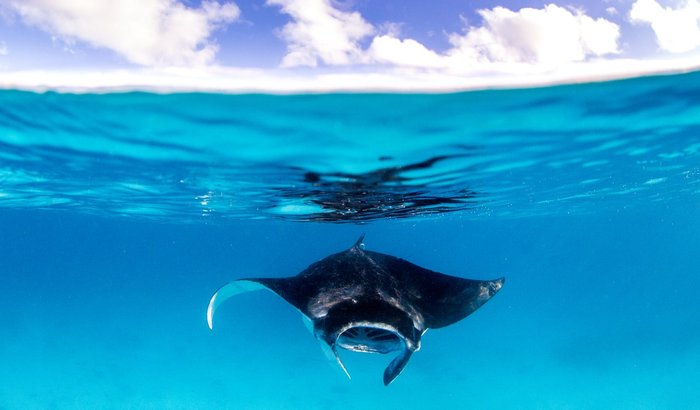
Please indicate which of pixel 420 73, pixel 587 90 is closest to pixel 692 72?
pixel 587 90

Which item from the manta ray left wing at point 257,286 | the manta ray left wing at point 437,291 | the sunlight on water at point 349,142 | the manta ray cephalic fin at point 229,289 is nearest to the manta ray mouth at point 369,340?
the manta ray left wing at point 437,291

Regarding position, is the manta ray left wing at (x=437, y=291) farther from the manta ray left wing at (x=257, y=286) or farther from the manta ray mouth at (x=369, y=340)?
the manta ray left wing at (x=257, y=286)

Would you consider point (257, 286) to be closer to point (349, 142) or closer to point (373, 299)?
point (373, 299)

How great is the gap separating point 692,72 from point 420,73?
13.6 feet

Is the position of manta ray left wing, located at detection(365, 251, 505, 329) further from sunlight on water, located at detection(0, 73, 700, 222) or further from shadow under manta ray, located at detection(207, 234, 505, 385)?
sunlight on water, located at detection(0, 73, 700, 222)

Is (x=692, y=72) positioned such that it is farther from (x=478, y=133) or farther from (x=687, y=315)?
(x=687, y=315)

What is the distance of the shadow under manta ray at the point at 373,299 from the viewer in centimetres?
606

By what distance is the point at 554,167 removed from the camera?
43.2ft

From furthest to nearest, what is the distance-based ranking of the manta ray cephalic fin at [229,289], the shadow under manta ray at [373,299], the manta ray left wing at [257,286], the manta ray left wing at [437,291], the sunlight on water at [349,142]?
1. the manta ray cephalic fin at [229,289]
2. the manta ray left wing at [437,291]
3. the manta ray left wing at [257,286]
4. the sunlight on water at [349,142]
5. the shadow under manta ray at [373,299]

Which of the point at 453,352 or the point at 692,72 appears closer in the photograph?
the point at 692,72

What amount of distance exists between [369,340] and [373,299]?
66 cm

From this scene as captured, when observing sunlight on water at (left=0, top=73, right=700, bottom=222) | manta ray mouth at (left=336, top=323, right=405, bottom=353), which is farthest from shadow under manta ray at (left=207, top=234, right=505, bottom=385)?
sunlight on water at (left=0, top=73, right=700, bottom=222)

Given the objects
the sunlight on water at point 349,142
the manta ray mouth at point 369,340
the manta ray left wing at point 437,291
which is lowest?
the manta ray mouth at point 369,340

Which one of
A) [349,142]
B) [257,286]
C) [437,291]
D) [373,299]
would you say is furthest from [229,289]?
[437,291]
